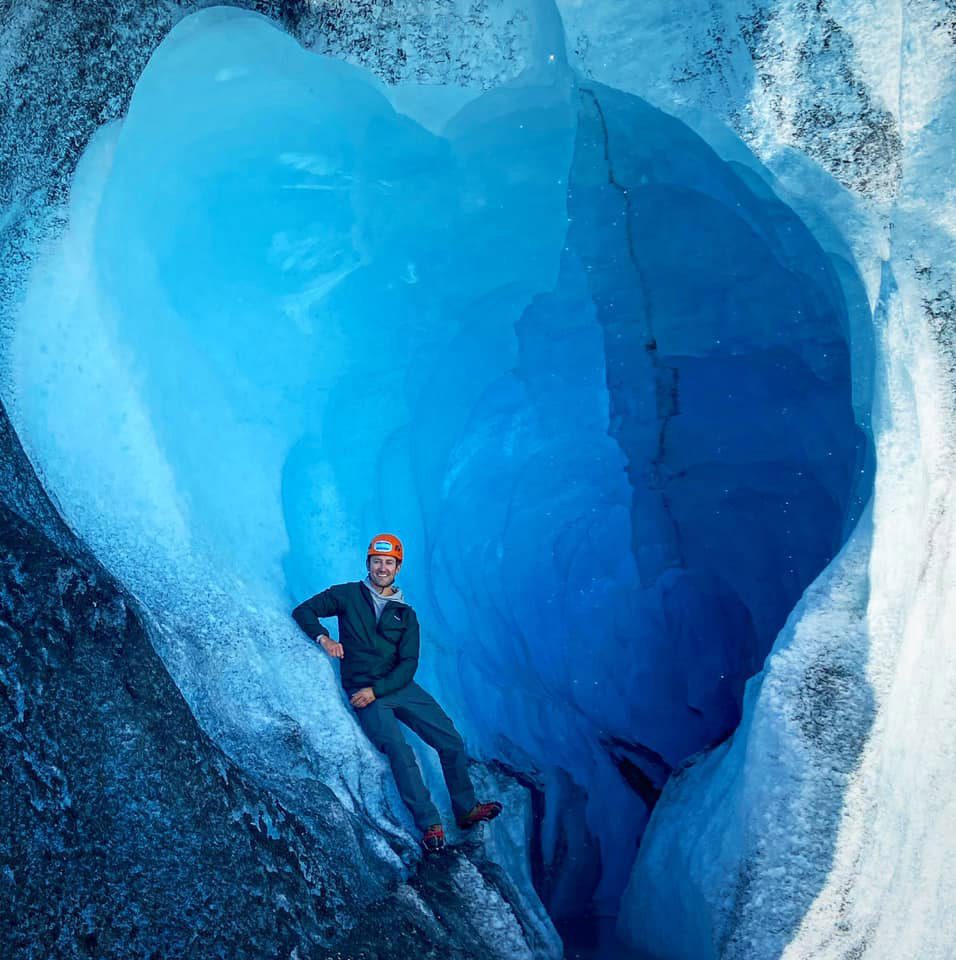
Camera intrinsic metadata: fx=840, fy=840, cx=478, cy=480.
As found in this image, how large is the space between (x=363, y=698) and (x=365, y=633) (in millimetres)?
242

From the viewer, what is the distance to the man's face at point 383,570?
325cm

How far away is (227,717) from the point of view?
2.88m

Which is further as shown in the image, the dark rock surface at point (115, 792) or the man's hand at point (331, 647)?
the man's hand at point (331, 647)

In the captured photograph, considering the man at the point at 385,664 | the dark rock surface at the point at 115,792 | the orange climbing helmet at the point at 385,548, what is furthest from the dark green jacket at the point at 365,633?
the dark rock surface at the point at 115,792

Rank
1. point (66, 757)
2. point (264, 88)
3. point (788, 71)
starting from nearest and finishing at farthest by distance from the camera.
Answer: point (66, 757)
point (788, 71)
point (264, 88)

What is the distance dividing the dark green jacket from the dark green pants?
79 mm

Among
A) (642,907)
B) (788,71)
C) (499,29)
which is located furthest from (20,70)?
(642,907)

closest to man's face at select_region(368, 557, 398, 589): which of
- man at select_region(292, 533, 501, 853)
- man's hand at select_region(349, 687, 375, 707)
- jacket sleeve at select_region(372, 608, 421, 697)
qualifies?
man at select_region(292, 533, 501, 853)

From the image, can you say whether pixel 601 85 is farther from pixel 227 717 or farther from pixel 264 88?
pixel 227 717

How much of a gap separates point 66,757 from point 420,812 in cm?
124

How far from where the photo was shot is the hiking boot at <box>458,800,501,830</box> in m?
3.18

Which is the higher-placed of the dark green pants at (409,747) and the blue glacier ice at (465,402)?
the blue glacier ice at (465,402)

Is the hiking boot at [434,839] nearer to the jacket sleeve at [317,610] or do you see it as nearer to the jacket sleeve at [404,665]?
the jacket sleeve at [404,665]

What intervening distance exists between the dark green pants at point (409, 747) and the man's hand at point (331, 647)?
0.20 meters
